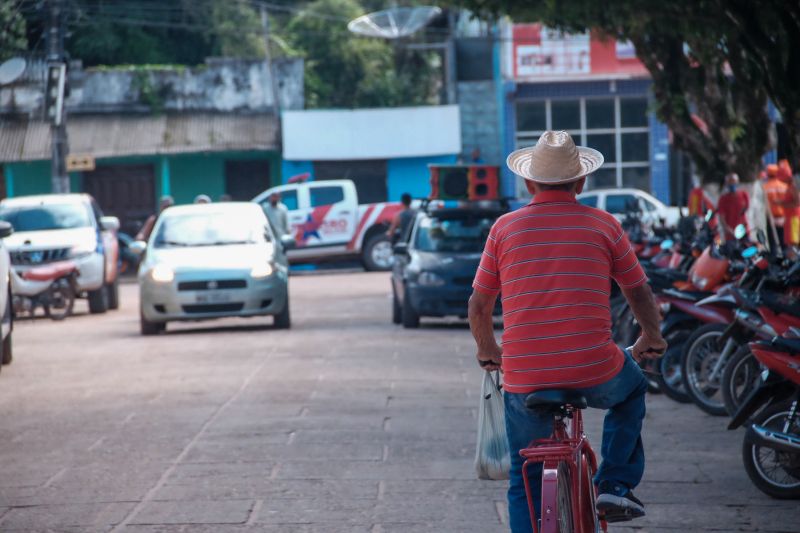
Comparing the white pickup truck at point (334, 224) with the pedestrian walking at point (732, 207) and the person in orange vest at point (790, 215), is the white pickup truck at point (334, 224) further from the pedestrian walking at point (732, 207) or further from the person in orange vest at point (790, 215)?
the pedestrian walking at point (732, 207)

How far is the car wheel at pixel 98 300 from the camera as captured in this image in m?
22.7

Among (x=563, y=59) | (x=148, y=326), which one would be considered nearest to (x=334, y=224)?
(x=563, y=59)

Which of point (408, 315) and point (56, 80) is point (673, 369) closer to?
point (408, 315)

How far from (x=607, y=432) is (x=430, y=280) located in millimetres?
12196

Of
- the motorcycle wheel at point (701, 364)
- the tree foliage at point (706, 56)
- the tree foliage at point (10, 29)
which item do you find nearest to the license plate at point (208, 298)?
the tree foliage at point (706, 56)

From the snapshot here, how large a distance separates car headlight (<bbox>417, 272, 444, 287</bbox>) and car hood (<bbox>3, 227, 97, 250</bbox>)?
675 centimetres

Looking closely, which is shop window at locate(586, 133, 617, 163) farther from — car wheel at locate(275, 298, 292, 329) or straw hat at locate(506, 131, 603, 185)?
straw hat at locate(506, 131, 603, 185)

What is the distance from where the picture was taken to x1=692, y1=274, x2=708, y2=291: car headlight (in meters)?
11.4

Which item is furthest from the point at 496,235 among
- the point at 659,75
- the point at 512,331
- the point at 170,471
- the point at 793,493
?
the point at 659,75

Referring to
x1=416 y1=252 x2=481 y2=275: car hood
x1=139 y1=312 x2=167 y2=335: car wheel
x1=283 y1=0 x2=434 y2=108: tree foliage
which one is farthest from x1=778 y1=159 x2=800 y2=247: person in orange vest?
x1=283 y1=0 x2=434 y2=108: tree foliage

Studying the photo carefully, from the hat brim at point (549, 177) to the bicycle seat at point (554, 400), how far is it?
0.78m

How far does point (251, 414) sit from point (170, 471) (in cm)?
223

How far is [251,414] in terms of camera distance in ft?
34.8

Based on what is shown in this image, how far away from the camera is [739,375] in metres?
9.50
